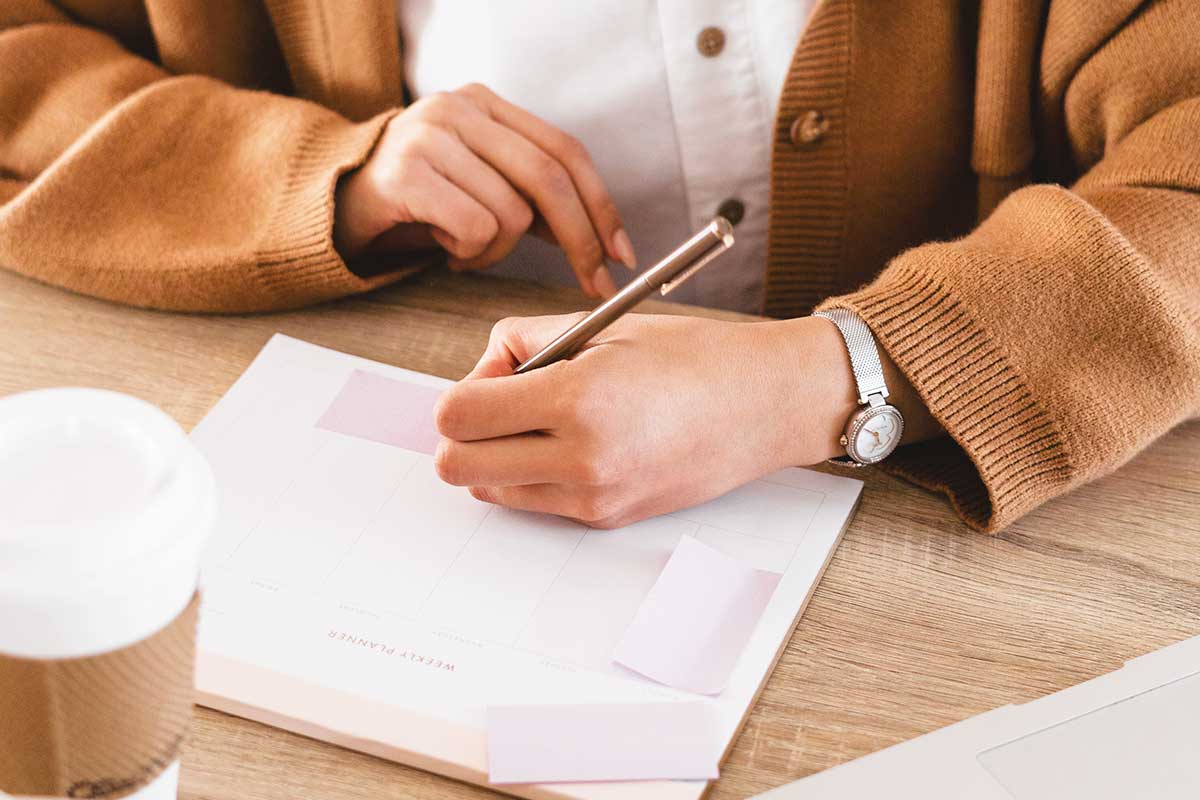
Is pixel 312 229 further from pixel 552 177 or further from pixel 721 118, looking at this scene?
pixel 721 118

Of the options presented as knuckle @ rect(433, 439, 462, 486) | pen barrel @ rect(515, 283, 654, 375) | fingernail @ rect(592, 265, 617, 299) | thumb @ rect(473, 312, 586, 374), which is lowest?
fingernail @ rect(592, 265, 617, 299)

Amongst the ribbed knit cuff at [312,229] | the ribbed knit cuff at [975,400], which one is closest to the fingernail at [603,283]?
the ribbed knit cuff at [312,229]

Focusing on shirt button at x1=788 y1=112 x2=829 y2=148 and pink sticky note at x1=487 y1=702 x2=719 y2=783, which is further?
shirt button at x1=788 y1=112 x2=829 y2=148

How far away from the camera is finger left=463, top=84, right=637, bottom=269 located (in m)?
0.85

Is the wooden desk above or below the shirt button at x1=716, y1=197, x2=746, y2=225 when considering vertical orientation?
above

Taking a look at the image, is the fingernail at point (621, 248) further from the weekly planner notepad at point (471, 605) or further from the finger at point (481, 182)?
the weekly planner notepad at point (471, 605)

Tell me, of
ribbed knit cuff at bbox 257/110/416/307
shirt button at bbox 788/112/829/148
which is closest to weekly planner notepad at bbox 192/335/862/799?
ribbed knit cuff at bbox 257/110/416/307

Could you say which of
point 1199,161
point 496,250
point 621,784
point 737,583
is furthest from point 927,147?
point 621,784

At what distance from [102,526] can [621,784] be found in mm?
276

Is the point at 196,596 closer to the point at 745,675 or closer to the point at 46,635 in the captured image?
the point at 46,635

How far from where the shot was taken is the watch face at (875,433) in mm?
659

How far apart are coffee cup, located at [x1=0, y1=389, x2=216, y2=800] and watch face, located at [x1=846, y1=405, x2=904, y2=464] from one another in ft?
1.35

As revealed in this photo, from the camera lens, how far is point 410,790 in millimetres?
502

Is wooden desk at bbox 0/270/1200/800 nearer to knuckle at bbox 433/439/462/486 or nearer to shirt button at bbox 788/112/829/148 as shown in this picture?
knuckle at bbox 433/439/462/486
